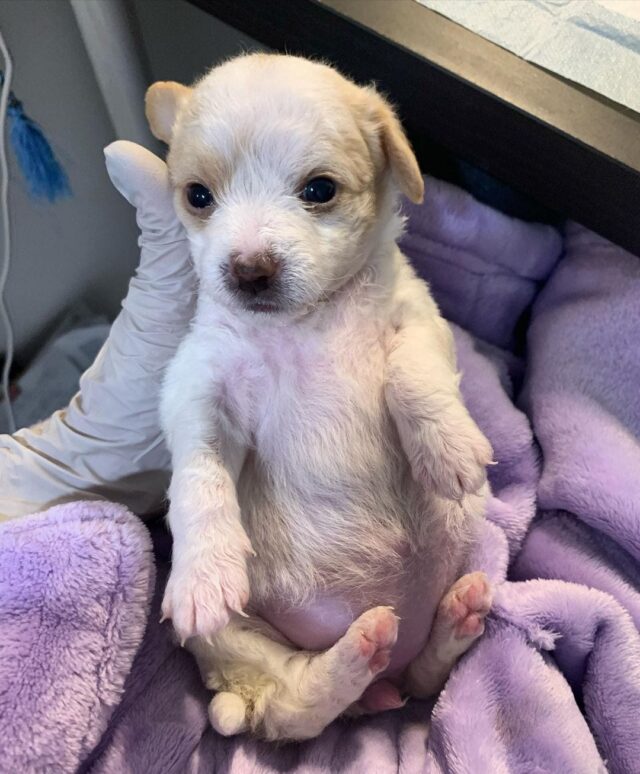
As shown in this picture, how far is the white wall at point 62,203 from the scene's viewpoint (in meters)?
1.73

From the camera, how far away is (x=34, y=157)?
5.37ft

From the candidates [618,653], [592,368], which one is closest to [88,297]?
[592,368]

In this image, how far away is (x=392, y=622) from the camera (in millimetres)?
1157

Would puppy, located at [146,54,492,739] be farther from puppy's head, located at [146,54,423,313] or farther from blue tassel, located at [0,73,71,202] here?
blue tassel, located at [0,73,71,202]

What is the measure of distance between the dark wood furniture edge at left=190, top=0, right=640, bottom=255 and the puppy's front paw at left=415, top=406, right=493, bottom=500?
1.36 feet

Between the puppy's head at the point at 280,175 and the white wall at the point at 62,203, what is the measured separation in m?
0.75

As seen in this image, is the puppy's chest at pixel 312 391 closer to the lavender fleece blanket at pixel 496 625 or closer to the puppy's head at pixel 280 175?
the puppy's head at pixel 280 175

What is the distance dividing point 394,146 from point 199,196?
1.03ft

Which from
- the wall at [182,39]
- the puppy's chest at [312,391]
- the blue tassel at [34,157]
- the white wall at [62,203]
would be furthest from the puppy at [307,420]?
the wall at [182,39]

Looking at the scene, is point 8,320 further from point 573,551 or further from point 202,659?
point 573,551

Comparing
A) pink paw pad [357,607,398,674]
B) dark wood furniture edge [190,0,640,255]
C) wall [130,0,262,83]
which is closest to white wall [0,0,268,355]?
wall [130,0,262,83]

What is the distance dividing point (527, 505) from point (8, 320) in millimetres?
1329

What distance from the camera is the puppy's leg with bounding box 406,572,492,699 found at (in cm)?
126

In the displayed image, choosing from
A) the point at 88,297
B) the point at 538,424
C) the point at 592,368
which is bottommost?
the point at 88,297
